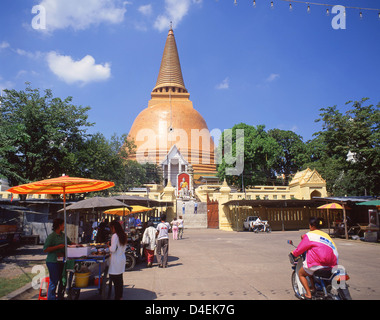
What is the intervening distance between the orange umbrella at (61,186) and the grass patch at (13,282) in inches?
77.9

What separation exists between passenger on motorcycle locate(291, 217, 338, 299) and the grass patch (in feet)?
18.1

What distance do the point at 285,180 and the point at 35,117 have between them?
37.2 metres

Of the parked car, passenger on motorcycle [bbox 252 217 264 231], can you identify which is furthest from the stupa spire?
passenger on motorcycle [bbox 252 217 264 231]

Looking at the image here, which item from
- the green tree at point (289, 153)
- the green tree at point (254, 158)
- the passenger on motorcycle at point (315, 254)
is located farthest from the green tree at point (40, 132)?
the green tree at point (289, 153)

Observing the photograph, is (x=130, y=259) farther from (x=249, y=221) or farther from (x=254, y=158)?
(x=254, y=158)

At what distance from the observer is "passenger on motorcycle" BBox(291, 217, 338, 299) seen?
14.4 ft

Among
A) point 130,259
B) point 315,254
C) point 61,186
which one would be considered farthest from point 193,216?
point 315,254

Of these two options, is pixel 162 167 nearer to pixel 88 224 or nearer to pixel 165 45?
pixel 88 224

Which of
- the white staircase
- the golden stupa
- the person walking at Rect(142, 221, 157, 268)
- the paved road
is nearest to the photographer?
the paved road

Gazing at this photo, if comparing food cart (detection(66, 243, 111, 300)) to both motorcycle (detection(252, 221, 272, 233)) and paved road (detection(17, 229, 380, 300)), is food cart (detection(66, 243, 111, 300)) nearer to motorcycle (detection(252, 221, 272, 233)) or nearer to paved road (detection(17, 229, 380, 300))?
paved road (detection(17, 229, 380, 300))

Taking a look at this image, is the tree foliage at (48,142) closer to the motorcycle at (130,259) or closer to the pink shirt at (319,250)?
the motorcycle at (130,259)

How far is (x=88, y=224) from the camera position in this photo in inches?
690

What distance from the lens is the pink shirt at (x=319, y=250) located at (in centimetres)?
438

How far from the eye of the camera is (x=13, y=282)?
260 inches
